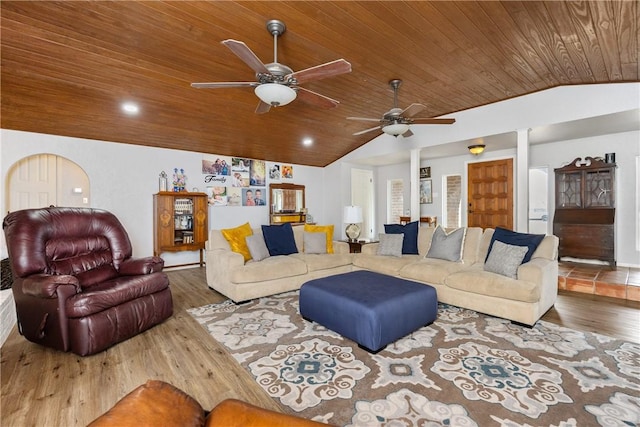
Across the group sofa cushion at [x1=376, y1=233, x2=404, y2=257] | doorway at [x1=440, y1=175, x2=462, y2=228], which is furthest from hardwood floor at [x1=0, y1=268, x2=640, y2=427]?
doorway at [x1=440, y1=175, x2=462, y2=228]

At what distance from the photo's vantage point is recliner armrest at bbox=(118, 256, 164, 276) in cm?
296

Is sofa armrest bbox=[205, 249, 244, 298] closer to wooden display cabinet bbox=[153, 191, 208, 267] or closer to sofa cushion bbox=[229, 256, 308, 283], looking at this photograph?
sofa cushion bbox=[229, 256, 308, 283]

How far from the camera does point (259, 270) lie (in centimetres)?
359

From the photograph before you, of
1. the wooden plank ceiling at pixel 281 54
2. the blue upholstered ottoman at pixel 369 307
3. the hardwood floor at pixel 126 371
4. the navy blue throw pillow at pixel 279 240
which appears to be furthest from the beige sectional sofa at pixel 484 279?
the wooden plank ceiling at pixel 281 54

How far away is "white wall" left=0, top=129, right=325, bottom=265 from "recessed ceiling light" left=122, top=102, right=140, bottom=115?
1223 millimetres

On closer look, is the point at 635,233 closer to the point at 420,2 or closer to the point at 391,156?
the point at 391,156

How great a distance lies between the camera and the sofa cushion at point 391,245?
4227mm

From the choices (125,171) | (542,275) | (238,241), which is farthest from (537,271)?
(125,171)

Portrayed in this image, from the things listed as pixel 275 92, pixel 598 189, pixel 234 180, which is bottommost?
pixel 598 189

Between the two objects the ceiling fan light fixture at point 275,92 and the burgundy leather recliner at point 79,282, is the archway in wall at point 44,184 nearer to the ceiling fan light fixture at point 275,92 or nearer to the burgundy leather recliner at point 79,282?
the burgundy leather recliner at point 79,282

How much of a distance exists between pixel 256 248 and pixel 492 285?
283 cm

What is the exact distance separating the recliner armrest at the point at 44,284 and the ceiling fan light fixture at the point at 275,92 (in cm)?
217

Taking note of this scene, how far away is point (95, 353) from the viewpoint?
2350 mm

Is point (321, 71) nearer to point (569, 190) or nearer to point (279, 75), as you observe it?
point (279, 75)
